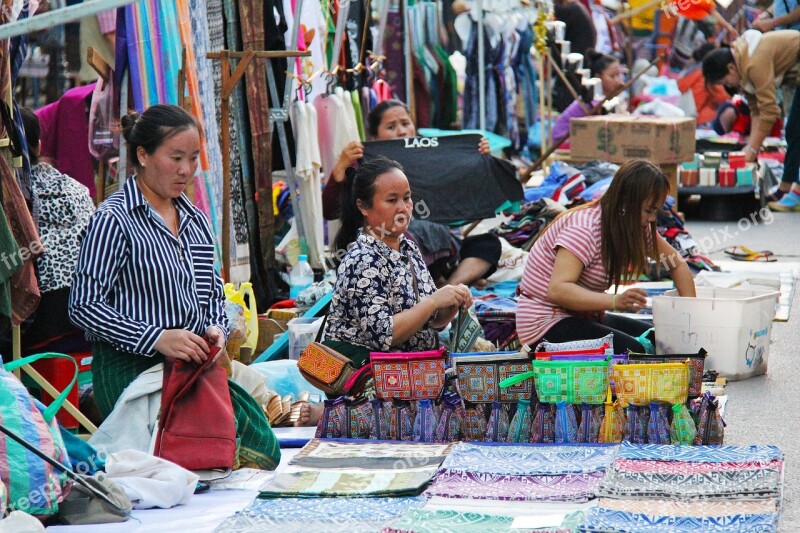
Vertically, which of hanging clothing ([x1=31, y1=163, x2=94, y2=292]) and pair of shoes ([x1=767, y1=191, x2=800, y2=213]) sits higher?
hanging clothing ([x1=31, y1=163, x2=94, y2=292])

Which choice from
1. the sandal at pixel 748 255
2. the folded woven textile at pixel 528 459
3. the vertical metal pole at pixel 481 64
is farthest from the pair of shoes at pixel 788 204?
the folded woven textile at pixel 528 459

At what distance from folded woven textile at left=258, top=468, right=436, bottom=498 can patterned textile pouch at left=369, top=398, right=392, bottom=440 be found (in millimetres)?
445

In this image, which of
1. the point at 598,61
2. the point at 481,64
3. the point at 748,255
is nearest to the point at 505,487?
the point at 748,255

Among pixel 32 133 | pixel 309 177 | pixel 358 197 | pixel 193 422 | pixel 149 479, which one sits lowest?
pixel 149 479

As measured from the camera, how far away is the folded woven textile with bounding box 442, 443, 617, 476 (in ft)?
13.5

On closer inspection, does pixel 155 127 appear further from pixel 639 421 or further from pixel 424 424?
pixel 639 421

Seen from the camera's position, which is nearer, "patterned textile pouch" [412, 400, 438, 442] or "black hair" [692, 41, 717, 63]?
"patterned textile pouch" [412, 400, 438, 442]

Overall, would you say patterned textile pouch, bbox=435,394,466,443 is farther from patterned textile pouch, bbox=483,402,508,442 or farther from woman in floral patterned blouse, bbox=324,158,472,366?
woman in floral patterned blouse, bbox=324,158,472,366

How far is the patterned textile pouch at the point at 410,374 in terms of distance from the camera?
15.0 feet

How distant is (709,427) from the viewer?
440 cm

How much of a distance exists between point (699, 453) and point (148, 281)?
1913 mm

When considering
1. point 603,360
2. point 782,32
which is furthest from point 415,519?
point 782,32

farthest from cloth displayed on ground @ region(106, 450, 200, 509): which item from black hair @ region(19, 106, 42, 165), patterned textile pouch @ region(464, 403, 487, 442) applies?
black hair @ region(19, 106, 42, 165)

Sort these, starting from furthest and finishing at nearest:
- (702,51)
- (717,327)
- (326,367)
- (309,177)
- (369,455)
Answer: (702,51) → (309,177) → (717,327) → (326,367) → (369,455)
